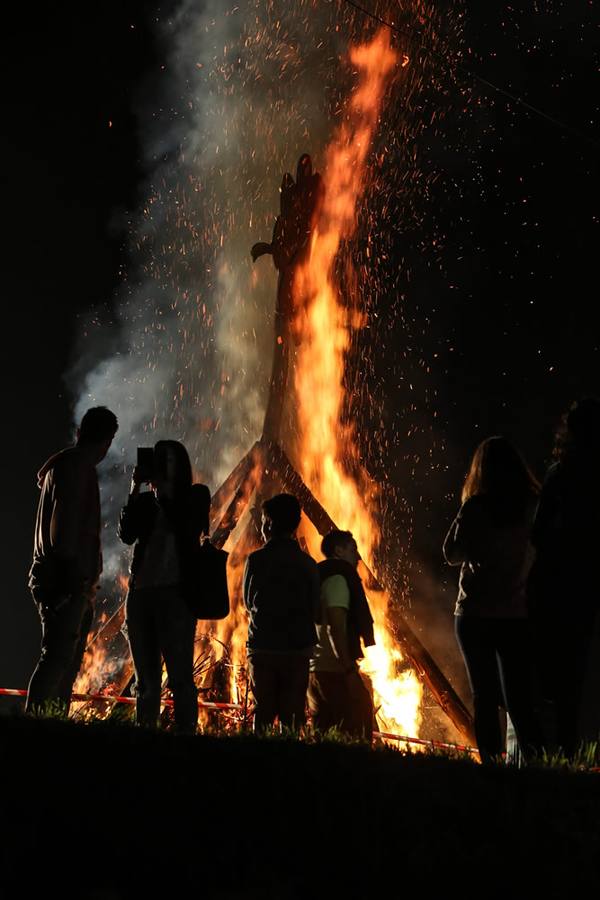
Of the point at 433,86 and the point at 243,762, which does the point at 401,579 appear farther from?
the point at 243,762

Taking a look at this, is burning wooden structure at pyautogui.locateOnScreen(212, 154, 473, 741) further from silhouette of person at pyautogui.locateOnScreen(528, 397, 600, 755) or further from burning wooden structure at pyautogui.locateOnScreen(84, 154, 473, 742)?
silhouette of person at pyautogui.locateOnScreen(528, 397, 600, 755)

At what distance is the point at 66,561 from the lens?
544 cm

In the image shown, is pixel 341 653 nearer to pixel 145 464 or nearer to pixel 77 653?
pixel 77 653

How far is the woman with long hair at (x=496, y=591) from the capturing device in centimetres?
484

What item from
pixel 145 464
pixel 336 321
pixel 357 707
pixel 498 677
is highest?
pixel 336 321

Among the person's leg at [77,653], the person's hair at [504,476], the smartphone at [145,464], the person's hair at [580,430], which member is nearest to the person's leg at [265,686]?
the person's leg at [77,653]

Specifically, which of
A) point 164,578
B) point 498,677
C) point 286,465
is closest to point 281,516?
point 164,578

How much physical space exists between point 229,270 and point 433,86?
5124 mm

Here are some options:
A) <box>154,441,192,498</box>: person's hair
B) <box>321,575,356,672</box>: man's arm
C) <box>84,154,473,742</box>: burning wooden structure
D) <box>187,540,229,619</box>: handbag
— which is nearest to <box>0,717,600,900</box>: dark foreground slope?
<box>187,540,229,619</box>: handbag

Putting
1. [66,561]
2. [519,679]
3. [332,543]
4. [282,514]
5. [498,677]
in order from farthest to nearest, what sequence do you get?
1. [332,543]
2. [282,514]
3. [66,561]
4. [498,677]
5. [519,679]

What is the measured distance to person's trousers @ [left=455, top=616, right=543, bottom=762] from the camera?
4.81 metres

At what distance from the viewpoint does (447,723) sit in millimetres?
16750

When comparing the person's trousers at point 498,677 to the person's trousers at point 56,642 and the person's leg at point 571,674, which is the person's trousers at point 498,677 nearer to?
the person's leg at point 571,674

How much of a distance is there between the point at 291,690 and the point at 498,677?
1375mm
